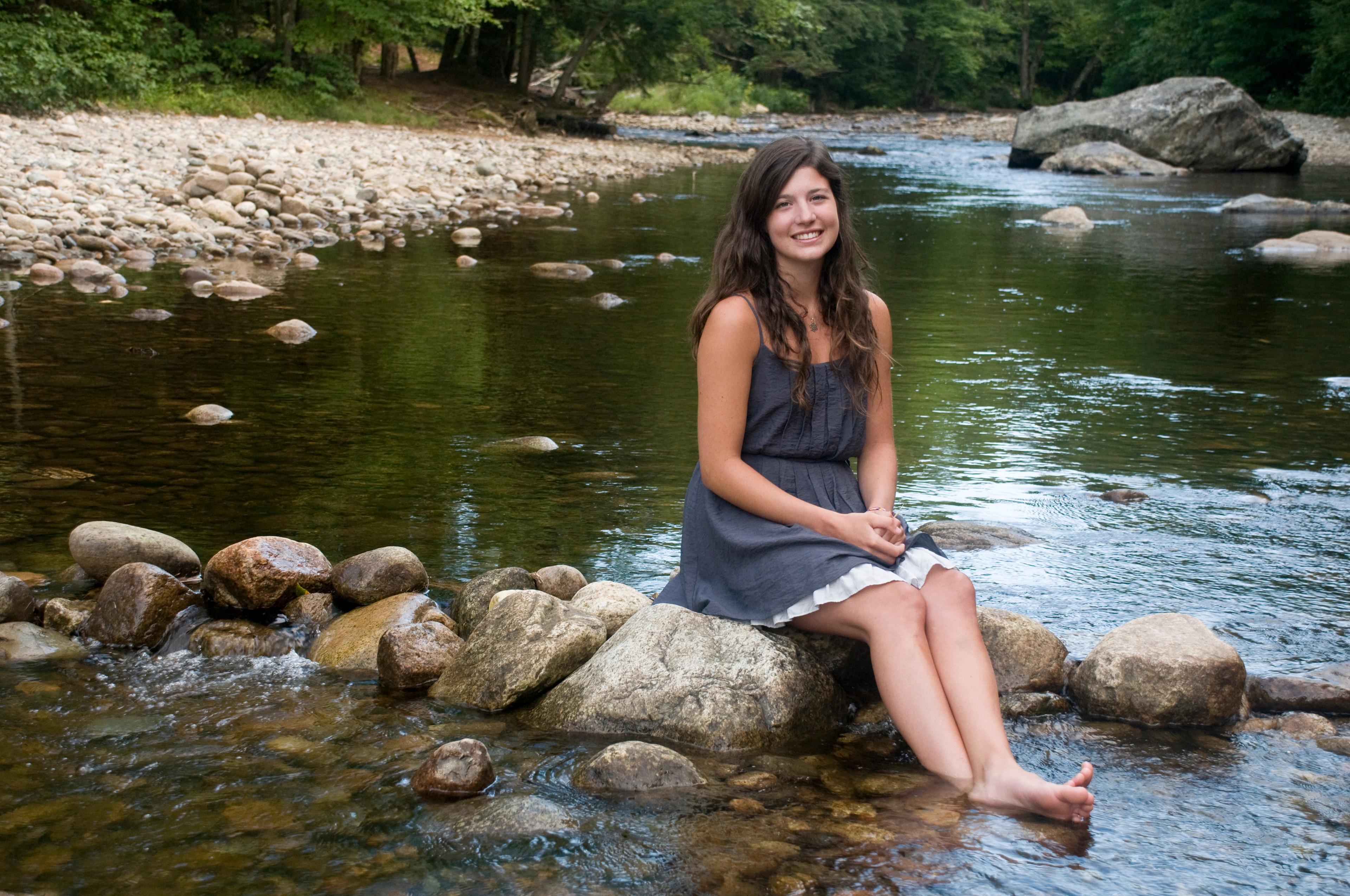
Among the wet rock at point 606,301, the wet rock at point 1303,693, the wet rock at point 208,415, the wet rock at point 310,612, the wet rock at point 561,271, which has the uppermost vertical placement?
the wet rock at point 561,271

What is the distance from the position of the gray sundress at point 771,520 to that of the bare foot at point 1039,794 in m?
0.59

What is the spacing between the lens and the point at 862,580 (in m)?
2.97

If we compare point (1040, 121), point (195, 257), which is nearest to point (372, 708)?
point (195, 257)

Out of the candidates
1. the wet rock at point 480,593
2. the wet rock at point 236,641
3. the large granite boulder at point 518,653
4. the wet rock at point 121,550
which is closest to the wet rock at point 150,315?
the wet rock at point 121,550

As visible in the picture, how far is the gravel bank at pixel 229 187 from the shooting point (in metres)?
11.0

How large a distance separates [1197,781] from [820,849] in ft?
3.22

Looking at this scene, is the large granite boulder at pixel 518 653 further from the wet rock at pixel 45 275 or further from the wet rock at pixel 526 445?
the wet rock at pixel 45 275

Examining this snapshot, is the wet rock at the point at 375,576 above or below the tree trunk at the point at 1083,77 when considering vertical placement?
below

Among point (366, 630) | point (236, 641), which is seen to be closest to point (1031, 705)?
point (366, 630)

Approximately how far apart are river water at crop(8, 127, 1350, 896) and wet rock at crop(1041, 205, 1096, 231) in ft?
16.4

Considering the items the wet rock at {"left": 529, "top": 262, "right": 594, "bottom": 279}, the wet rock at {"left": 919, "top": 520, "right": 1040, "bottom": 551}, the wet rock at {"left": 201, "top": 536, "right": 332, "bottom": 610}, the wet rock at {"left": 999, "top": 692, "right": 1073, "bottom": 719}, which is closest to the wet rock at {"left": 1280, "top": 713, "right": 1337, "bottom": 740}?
the wet rock at {"left": 999, "top": 692, "right": 1073, "bottom": 719}

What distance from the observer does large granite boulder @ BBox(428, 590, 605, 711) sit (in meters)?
3.29

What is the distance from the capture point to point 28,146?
43.7ft

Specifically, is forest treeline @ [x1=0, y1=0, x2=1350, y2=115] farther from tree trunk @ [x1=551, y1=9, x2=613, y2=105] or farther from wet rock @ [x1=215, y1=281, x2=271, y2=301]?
wet rock @ [x1=215, y1=281, x2=271, y2=301]
